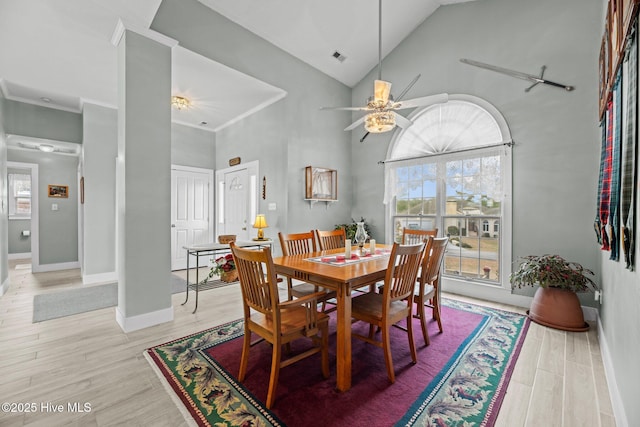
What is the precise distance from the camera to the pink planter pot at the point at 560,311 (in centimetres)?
276

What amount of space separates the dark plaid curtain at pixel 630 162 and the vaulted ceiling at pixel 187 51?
10.6ft

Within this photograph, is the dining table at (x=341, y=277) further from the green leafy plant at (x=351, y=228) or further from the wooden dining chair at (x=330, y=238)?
the green leafy plant at (x=351, y=228)

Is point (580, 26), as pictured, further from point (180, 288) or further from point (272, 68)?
point (180, 288)

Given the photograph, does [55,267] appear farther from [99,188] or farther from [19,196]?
[19,196]

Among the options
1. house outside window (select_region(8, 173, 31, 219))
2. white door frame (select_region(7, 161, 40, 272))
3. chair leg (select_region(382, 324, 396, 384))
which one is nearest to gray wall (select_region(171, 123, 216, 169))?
white door frame (select_region(7, 161, 40, 272))

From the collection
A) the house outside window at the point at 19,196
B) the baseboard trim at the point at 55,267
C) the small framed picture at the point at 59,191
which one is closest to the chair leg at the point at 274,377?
the baseboard trim at the point at 55,267

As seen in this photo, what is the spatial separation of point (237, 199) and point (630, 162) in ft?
17.0

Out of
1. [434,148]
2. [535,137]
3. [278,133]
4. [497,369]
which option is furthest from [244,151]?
[497,369]

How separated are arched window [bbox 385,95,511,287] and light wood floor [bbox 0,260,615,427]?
121 cm

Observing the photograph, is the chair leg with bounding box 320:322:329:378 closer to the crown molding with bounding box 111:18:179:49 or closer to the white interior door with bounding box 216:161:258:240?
the crown molding with bounding box 111:18:179:49

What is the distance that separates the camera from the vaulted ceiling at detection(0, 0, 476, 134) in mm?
2713

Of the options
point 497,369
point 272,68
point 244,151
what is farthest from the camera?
point 244,151

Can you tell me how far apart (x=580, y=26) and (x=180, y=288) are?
614 centimetres

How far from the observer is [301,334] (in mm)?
1829
